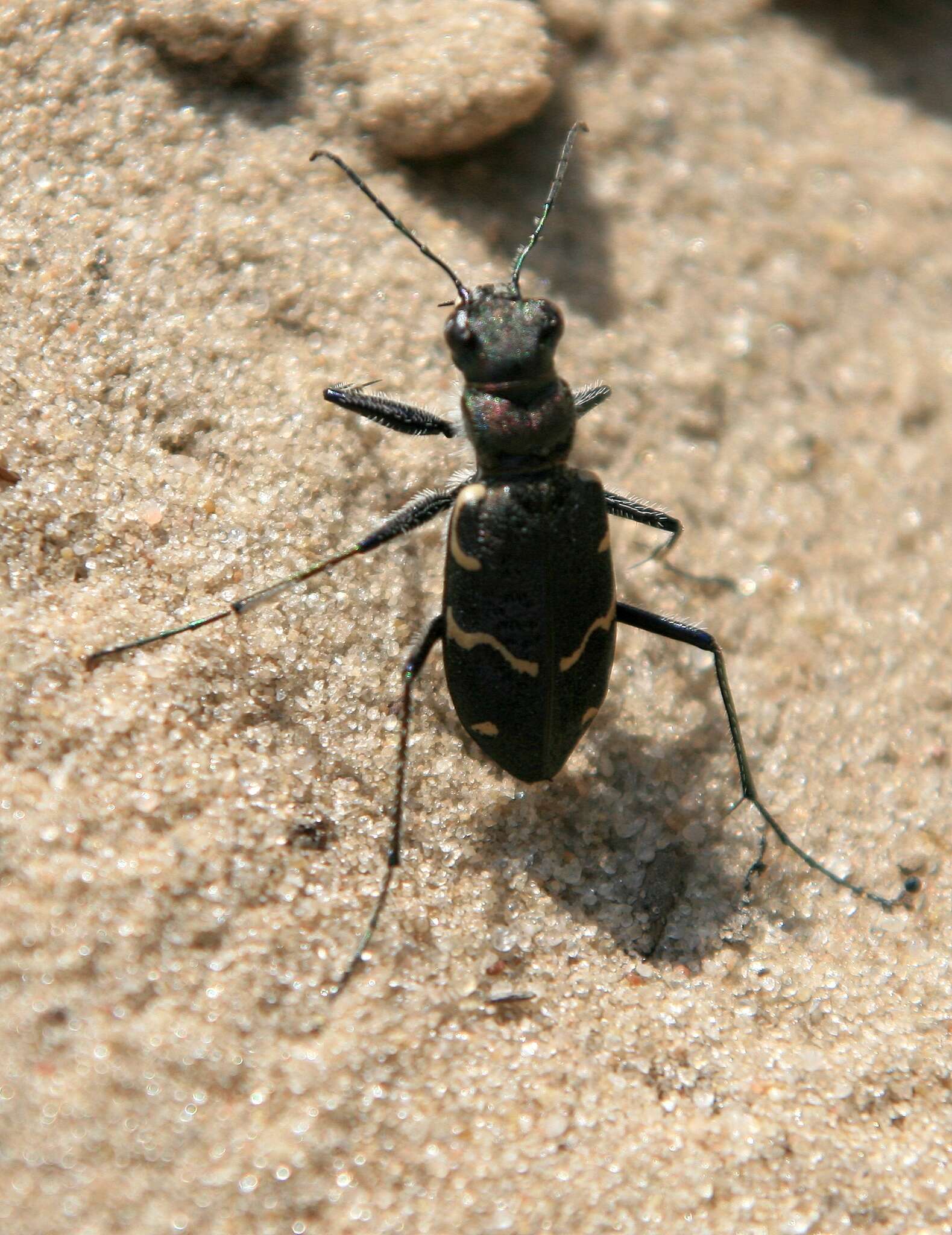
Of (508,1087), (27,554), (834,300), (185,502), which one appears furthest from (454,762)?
(834,300)

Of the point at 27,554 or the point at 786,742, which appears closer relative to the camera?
the point at 27,554

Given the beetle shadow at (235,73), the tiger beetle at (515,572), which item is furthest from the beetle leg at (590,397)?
the beetle shadow at (235,73)

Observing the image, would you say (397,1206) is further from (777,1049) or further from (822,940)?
(822,940)

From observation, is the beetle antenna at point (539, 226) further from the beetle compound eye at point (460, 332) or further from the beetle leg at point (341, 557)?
the beetle leg at point (341, 557)

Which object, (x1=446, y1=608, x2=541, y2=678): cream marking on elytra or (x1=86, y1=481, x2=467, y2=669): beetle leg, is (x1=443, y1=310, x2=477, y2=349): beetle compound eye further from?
(x1=446, y1=608, x2=541, y2=678): cream marking on elytra

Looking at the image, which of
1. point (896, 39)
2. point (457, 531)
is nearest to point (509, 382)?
point (457, 531)
